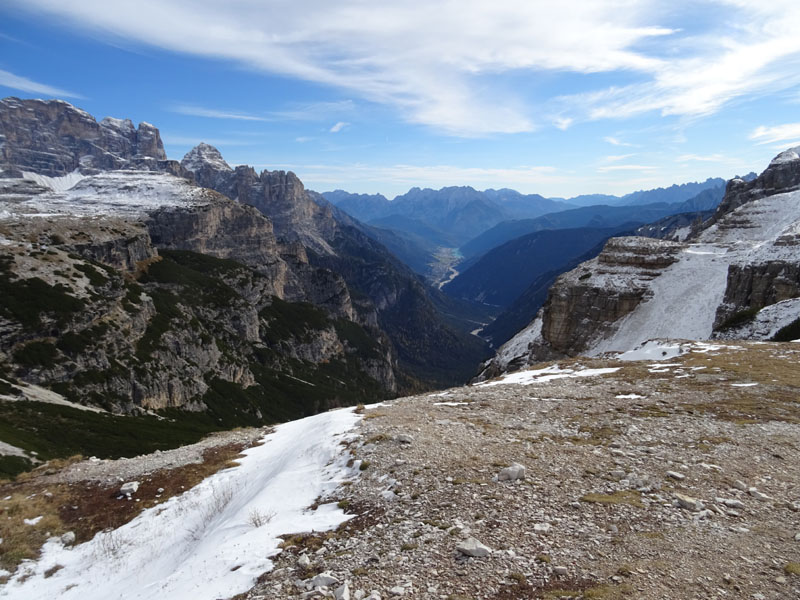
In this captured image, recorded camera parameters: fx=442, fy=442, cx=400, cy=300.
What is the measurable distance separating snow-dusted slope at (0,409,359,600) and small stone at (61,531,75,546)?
21 centimetres

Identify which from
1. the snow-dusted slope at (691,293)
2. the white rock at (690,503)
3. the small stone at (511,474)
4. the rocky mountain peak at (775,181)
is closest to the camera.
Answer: the white rock at (690,503)

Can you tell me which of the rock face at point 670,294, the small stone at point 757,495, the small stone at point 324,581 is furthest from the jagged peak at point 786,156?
the small stone at point 324,581

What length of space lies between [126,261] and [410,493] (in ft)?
707

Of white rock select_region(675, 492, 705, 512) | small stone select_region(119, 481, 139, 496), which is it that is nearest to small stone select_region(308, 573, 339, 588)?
white rock select_region(675, 492, 705, 512)

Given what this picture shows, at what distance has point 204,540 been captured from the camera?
15.4 m

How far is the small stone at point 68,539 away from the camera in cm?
1771

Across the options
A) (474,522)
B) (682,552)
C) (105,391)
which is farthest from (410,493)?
(105,391)

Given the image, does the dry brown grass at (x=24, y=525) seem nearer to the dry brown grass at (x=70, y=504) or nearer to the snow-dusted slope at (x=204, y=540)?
the dry brown grass at (x=70, y=504)

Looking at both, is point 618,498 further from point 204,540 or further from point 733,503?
point 204,540

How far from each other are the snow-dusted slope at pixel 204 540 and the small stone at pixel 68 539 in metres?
0.21

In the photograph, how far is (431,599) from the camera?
32.7ft

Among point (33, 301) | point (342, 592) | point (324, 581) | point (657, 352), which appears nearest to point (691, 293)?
point (657, 352)

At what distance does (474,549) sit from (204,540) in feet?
32.4

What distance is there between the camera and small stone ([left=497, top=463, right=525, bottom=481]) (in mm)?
15180
